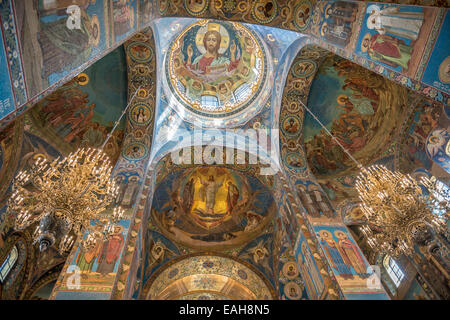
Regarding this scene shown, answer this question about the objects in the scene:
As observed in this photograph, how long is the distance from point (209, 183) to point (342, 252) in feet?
22.6

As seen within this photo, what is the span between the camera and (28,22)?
3.82 m

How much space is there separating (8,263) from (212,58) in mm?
11040

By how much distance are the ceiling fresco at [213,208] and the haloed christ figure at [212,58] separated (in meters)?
4.82

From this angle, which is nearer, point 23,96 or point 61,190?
point 23,96

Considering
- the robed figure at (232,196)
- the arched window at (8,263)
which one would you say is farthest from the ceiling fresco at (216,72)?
the arched window at (8,263)

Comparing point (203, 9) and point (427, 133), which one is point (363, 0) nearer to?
point (203, 9)

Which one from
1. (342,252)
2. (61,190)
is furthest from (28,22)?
(342,252)

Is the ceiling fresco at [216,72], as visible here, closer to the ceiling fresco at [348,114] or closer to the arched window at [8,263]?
the ceiling fresco at [348,114]

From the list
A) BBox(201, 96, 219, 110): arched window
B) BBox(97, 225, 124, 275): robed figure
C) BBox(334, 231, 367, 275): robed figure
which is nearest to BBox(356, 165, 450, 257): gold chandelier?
BBox(334, 231, 367, 275): robed figure

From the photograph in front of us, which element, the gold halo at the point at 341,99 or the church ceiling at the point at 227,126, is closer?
the church ceiling at the point at 227,126

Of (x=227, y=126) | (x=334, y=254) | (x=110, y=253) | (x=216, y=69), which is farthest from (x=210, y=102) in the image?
(x=334, y=254)

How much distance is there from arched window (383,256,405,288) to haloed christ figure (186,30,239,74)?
34.0 ft

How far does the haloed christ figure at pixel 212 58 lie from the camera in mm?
12594
